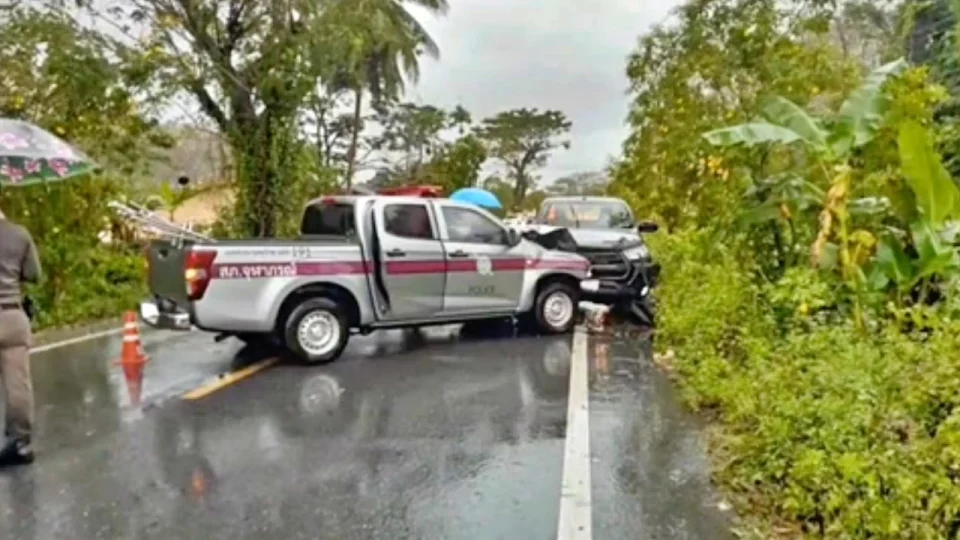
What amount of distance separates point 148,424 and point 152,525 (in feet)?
7.82

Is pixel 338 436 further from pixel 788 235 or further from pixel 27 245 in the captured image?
pixel 788 235

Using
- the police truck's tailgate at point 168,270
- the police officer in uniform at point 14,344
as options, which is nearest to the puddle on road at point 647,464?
the police officer in uniform at point 14,344

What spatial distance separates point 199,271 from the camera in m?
8.99

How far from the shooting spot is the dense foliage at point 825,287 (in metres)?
4.71

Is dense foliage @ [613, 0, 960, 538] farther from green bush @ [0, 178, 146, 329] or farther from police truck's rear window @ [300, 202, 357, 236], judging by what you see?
green bush @ [0, 178, 146, 329]

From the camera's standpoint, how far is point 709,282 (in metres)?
10.4

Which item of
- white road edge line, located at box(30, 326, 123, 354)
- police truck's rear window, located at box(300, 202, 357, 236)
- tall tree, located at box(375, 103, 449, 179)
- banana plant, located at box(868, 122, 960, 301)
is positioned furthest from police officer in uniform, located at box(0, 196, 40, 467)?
tall tree, located at box(375, 103, 449, 179)

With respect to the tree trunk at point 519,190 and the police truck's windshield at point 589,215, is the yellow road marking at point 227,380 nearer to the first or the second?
the police truck's windshield at point 589,215

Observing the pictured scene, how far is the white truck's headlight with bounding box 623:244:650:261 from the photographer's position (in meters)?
13.6

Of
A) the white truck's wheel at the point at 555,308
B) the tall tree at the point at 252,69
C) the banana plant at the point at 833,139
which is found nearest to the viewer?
the banana plant at the point at 833,139

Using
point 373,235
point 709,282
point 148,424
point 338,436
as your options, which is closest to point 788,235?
point 709,282

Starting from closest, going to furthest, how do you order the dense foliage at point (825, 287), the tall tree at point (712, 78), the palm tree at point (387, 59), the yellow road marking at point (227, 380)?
the dense foliage at point (825, 287), the yellow road marking at point (227, 380), the tall tree at point (712, 78), the palm tree at point (387, 59)

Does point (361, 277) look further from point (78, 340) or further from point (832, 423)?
point (832, 423)

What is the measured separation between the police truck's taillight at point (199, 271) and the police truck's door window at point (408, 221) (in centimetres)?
210
